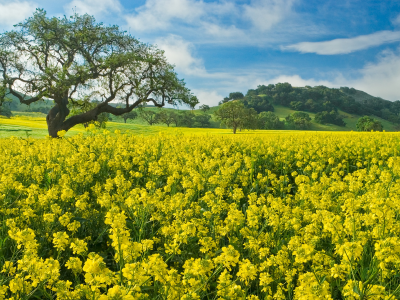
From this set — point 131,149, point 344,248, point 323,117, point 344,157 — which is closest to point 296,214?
point 344,248

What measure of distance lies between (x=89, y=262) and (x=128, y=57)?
1064 inches

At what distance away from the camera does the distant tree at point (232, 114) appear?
66.1 metres

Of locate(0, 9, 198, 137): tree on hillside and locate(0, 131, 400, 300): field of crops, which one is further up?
locate(0, 9, 198, 137): tree on hillside

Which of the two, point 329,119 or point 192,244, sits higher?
point 329,119

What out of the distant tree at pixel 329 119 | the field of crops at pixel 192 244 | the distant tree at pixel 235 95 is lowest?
the field of crops at pixel 192 244

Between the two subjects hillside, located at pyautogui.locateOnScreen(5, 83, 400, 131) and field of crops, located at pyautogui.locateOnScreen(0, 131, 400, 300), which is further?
hillside, located at pyautogui.locateOnScreen(5, 83, 400, 131)

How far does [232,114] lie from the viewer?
67375mm

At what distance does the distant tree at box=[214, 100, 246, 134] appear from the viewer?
66125mm

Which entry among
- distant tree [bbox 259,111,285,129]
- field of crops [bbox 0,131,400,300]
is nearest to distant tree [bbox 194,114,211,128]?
distant tree [bbox 259,111,285,129]

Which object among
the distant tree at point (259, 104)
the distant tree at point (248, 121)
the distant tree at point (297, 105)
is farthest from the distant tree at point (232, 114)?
the distant tree at point (297, 105)

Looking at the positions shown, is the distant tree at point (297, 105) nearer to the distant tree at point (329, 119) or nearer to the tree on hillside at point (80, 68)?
the distant tree at point (329, 119)

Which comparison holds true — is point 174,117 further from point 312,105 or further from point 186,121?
point 312,105

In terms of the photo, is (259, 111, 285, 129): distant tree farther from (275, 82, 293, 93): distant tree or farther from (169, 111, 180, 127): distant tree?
(275, 82, 293, 93): distant tree

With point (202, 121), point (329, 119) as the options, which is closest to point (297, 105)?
point (329, 119)
